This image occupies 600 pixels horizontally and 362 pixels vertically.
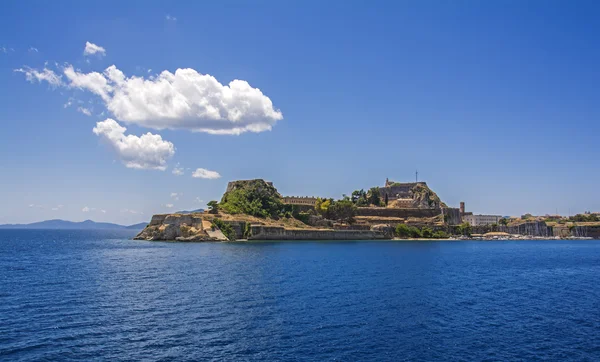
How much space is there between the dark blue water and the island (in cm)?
4317

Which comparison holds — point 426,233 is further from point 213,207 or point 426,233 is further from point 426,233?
point 213,207

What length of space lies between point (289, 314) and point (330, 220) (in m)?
90.2

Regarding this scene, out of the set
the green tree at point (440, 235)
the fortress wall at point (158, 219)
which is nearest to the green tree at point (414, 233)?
the green tree at point (440, 235)

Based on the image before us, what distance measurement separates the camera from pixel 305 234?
100 metres

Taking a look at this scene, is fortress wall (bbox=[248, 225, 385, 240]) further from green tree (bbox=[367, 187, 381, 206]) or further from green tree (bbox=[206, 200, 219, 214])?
green tree (bbox=[367, 187, 381, 206])

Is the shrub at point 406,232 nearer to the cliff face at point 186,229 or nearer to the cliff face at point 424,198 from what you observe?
the cliff face at point 424,198

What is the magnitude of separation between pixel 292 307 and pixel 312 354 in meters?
8.43

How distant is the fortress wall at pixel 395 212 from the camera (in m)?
126

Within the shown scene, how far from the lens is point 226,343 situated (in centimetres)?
2008

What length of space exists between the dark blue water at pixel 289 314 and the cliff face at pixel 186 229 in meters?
39.0

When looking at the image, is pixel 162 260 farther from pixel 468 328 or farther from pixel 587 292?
pixel 587 292

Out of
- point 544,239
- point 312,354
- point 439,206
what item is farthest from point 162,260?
point 544,239

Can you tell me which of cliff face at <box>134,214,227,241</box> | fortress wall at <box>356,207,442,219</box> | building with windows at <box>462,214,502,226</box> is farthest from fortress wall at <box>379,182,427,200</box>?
cliff face at <box>134,214,227,241</box>

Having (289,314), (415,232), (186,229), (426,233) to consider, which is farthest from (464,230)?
(289,314)
